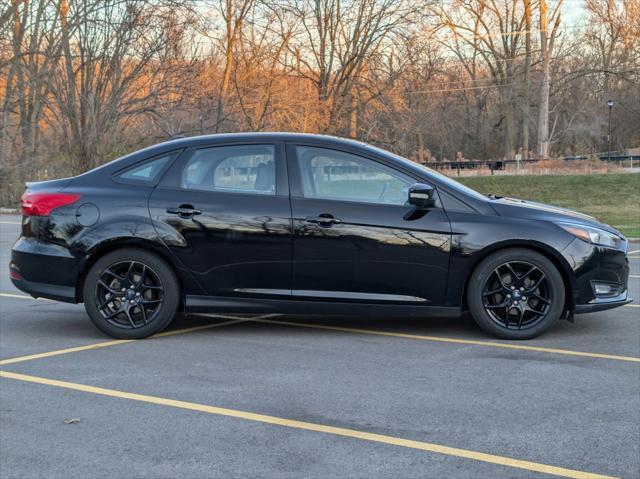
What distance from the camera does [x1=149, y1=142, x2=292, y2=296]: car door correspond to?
21.8 feet

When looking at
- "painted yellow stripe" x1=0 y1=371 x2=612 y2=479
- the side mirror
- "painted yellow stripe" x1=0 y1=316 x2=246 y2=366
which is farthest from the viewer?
the side mirror

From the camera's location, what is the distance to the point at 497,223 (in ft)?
21.5

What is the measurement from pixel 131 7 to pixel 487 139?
46199 millimetres

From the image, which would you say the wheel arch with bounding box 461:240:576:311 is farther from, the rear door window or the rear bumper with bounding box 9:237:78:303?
the rear bumper with bounding box 9:237:78:303

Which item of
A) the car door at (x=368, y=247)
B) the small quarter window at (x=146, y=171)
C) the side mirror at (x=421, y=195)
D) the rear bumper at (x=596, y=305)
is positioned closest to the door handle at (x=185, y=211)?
the small quarter window at (x=146, y=171)

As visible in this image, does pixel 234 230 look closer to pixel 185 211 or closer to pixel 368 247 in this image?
pixel 185 211

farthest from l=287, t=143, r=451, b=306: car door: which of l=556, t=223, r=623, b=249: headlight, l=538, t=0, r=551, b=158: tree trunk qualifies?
l=538, t=0, r=551, b=158: tree trunk

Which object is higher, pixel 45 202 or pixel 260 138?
pixel 260 138

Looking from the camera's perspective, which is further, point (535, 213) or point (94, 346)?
point (535, 213)

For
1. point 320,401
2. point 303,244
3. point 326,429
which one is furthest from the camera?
point 303,244

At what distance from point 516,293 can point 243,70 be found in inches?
1233

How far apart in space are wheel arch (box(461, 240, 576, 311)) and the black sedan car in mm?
11

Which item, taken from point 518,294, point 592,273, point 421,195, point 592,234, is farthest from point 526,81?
point 421,195

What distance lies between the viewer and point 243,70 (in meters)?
36.5
